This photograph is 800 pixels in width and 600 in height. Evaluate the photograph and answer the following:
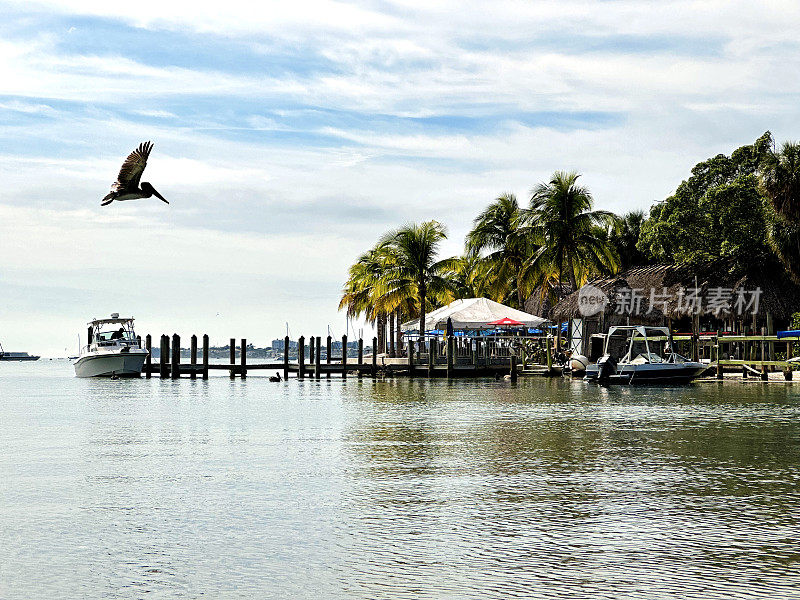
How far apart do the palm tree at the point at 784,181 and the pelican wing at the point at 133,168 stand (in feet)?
102

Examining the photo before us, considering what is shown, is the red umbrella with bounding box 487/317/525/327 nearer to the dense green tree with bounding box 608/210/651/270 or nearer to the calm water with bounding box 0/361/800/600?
the dense green tree with bounding box 608/210/651/270

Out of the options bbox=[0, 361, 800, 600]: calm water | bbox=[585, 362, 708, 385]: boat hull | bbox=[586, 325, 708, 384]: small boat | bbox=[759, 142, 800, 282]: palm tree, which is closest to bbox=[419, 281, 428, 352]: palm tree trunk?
bbox=[586, 325, 708, 384]: small boat

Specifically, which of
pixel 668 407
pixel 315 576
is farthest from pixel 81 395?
pixel 315 576

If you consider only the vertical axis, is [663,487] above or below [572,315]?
below

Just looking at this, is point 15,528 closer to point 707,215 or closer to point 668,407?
point 668,407

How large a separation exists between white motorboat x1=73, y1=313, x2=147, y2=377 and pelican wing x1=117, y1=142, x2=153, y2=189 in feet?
127

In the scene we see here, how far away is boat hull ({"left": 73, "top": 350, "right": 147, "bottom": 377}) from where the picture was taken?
207 ft

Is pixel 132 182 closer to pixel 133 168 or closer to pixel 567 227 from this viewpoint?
pixel 133 168

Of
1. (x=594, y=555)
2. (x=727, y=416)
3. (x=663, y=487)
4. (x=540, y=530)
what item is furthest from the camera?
(x=727, y=416)

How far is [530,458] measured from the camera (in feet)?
62.2

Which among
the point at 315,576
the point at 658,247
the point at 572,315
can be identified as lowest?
the point at 315,576

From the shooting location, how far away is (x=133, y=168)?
2564 centimetres

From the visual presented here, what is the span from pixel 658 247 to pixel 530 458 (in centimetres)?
4034

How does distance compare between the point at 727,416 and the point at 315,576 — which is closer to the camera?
the point at 315,576
